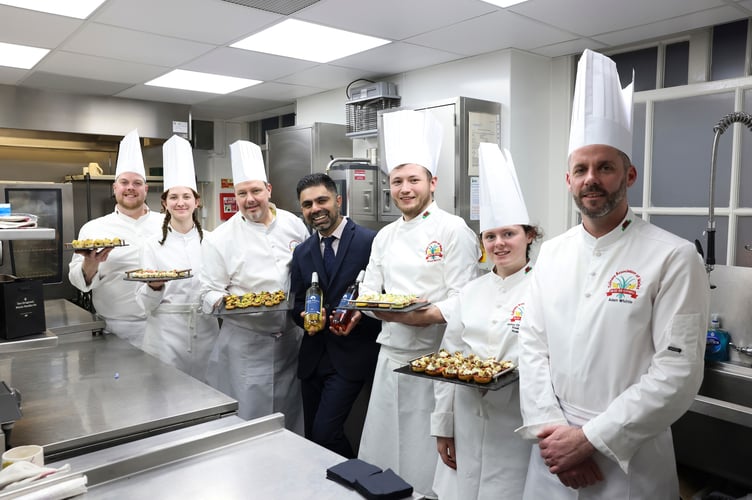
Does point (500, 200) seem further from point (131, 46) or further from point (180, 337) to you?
point (131, 46)

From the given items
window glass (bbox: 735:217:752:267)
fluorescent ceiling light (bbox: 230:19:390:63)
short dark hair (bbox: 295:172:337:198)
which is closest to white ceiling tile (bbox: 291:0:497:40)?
fluorescent ceiling light (bbox: 230:19:390:63)

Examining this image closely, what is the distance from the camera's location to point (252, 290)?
10.5 feet

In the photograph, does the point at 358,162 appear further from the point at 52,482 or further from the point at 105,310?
the point at 52,482

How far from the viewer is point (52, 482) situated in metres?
1.37

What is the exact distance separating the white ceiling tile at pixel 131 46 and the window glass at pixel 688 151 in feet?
10.3

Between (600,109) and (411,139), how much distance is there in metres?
1.17

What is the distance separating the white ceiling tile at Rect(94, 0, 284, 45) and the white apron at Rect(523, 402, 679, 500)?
2.74m

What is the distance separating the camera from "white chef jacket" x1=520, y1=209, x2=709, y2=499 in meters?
1.50

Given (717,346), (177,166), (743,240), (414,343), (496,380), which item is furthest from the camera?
(743,240)

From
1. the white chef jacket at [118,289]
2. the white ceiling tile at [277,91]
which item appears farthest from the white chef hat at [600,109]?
the white ceiling tile at [277,91]

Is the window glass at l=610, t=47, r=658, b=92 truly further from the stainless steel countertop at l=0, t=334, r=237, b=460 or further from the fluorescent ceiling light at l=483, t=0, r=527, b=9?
the stainless steel countertop at l=0, t=334, r=237, b=460

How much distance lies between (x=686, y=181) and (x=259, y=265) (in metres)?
2.84

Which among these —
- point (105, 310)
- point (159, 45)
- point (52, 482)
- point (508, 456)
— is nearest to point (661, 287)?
point (508, 456)

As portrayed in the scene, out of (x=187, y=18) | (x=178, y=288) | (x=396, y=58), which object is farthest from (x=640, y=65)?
(x=178, y=288)
